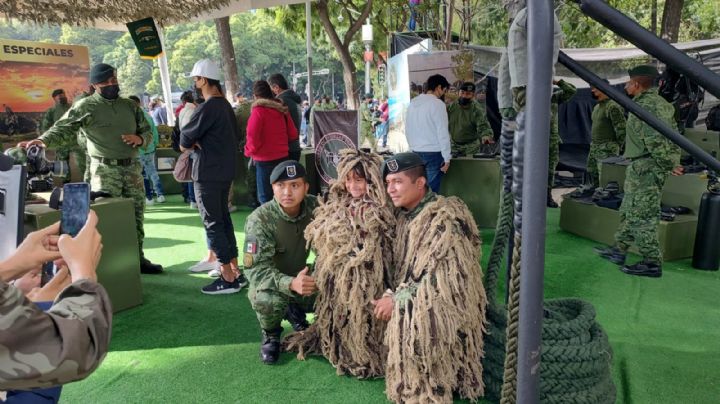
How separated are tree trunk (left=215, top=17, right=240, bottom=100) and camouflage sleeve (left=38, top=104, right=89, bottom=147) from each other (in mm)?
8325

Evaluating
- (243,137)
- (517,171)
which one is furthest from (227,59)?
(517,171)

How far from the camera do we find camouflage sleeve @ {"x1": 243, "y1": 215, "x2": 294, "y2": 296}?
2883 mm

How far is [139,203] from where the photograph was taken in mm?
4418

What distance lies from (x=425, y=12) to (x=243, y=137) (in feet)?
25.0

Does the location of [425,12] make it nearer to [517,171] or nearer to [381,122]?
[381,122]

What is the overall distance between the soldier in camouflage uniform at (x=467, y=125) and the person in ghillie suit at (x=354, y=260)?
13.6ft

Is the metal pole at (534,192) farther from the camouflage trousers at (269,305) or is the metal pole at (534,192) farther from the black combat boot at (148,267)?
the black combat boot at (148,267)

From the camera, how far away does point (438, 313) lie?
2.26m

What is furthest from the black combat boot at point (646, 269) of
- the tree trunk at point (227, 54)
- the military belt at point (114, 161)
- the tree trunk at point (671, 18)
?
the tree trunk at point (227, 54)

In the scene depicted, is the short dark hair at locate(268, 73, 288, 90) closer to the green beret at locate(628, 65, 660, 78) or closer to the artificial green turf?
the artificial green turf

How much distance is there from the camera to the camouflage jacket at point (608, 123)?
20.1 feet

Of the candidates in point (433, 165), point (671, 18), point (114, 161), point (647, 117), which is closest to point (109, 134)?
point (114, 161)

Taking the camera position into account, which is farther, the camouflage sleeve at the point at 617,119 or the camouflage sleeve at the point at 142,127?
the camouflage sleeve at the point at 617,119

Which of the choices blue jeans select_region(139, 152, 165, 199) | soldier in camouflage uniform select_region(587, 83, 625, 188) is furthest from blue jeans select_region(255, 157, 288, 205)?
soldier in camouflage uniform select_region(587, 83, 625, 188)
